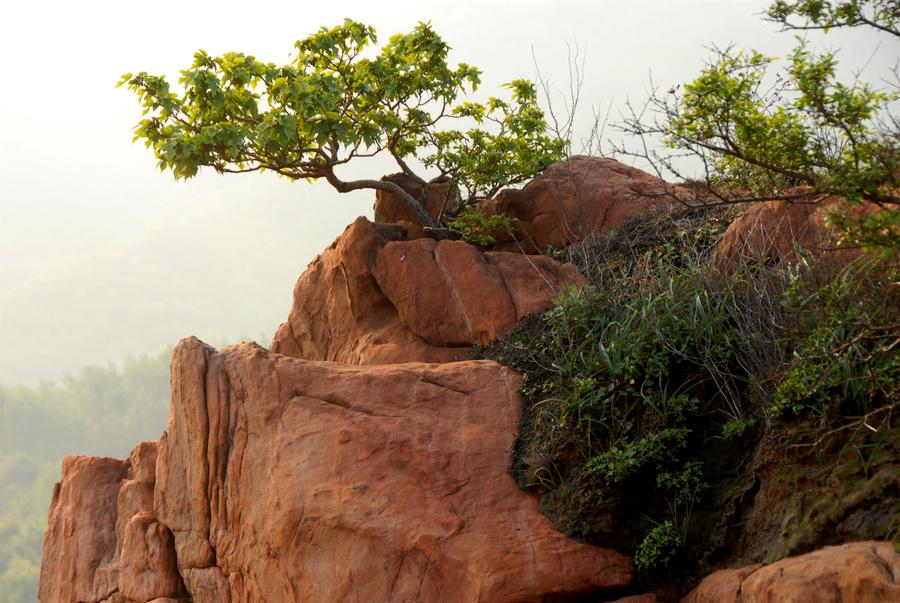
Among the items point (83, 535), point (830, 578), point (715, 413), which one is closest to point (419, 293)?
point (715, 413)

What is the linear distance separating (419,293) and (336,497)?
3221 mm

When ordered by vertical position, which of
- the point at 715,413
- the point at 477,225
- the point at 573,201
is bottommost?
the point at 715,413

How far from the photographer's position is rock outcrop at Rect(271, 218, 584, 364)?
10.1m

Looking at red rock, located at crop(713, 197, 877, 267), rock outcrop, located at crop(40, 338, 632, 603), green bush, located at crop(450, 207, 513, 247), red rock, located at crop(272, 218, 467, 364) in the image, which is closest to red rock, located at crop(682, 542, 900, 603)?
rock outcrop, located at crop(40, 338, 632, 603)

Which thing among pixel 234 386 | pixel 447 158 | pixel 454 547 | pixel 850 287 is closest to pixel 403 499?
pixel 454 547

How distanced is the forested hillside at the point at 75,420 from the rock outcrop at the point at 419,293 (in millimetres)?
88746

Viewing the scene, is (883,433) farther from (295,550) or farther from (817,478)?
(295,550)

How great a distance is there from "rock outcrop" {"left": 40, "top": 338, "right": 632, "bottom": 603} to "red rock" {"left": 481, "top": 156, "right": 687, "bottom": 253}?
338 cm

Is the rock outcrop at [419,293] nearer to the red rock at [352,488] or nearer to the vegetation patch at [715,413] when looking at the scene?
the vegetation patch at [715,413]

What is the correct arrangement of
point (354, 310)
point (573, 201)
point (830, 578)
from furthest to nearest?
point (573, 201)
point (354, 310)
point (830, 578)

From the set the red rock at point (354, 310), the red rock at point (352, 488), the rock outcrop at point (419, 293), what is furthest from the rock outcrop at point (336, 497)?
the red rock at point (354, 310)

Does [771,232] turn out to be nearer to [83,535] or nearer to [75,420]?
[83,535]

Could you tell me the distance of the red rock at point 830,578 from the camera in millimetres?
5582

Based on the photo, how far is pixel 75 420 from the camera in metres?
102
